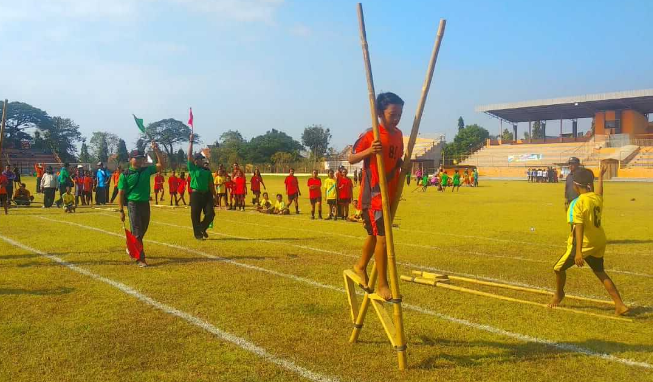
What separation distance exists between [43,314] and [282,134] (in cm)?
14179

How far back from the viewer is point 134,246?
940cm

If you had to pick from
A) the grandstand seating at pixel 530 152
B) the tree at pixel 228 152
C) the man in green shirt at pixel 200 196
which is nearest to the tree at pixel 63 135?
the tree at pixel 228 152

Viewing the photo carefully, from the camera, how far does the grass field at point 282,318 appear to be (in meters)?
4.64

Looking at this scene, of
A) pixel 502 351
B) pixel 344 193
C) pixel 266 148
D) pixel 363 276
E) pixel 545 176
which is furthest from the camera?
pixel 266 148

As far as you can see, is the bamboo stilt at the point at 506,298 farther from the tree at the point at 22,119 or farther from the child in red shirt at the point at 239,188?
the tree at the point at 22,119

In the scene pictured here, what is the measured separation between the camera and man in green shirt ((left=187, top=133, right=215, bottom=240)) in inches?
509

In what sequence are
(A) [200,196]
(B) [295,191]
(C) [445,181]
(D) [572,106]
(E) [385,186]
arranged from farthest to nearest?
(D) [572,106] → (C) [445,181] → (B) [295,191] → (A) [200,196] → (E) [385,186]

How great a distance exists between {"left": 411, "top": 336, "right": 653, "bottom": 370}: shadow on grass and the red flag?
231 inches

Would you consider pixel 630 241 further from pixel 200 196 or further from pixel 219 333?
pixel 219 333

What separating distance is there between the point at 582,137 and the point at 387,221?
91350 millimetres

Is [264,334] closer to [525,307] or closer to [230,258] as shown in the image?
[525,307]

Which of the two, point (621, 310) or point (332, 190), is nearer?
point (621, 310)

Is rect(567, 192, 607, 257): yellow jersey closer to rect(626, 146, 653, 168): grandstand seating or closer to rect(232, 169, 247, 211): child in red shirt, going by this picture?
rect(232, 169, 247, 211): child in red shirt

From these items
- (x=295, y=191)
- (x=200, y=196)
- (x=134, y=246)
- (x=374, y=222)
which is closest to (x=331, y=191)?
(x=295, y=191)
